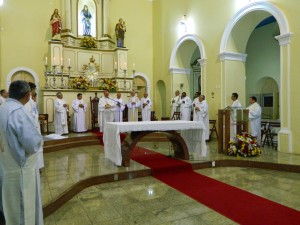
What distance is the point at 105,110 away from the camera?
32.1ft

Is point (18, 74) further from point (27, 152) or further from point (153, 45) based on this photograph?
point (27, 152)

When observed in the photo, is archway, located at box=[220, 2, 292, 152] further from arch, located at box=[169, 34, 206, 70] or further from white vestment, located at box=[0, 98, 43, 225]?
white vestment, located at box=[0, 98, 43, 225]

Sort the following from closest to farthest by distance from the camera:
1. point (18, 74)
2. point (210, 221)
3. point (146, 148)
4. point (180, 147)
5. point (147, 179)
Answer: point (210, 221), point (147, 179), point (180, 147), point (146, 148), point (18, 74)

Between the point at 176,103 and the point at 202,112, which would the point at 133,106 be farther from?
the point at 202,112

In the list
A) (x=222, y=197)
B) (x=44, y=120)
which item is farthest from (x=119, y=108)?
(x=222, y=197)

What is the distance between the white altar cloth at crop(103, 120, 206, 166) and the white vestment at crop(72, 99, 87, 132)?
14.4 ft

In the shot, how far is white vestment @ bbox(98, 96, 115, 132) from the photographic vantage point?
9.70 meters

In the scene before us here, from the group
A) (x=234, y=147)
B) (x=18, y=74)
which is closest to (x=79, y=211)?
(x=234, y=147)

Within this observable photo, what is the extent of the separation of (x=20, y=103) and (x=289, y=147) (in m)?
6.56

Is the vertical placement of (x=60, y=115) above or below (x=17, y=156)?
above

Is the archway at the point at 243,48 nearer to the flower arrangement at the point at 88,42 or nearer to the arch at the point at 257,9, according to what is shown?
the arch at the point at 257,9

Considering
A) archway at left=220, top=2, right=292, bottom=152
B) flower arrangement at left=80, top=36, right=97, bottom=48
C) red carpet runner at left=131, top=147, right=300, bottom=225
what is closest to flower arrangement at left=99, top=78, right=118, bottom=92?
flower arrangement at left=80, top=36, right=97, bottom=48

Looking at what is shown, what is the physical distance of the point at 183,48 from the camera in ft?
39.2

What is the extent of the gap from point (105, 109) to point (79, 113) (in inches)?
41.5
